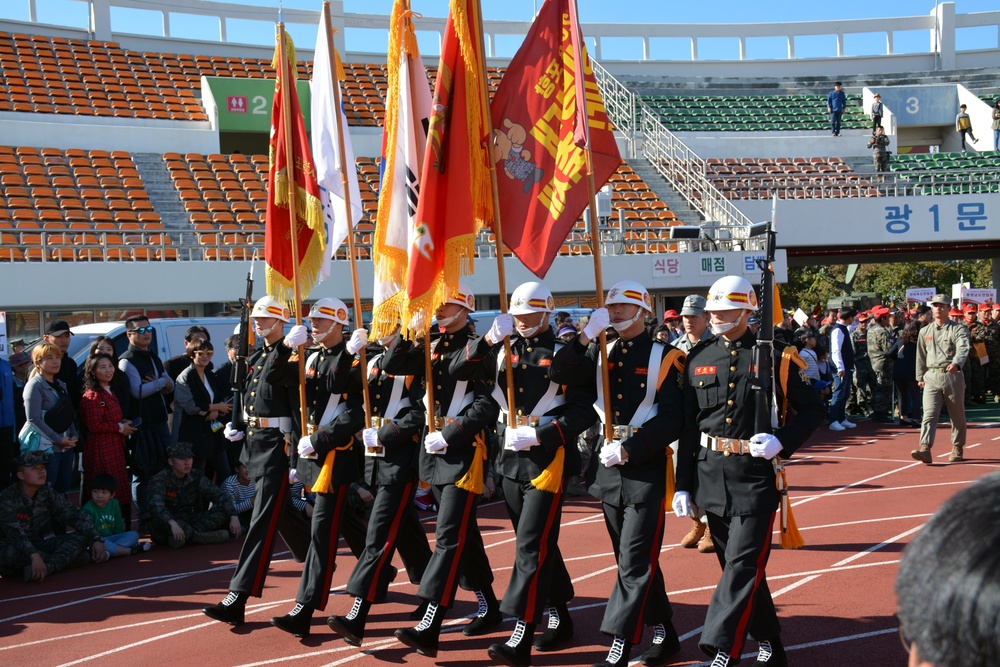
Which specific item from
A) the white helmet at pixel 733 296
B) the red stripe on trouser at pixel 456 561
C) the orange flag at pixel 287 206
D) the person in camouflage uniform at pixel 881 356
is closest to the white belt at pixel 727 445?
the white helmet at pixel 733 296

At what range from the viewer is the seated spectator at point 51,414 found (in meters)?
9.33

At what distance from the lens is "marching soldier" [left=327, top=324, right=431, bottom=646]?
616 cm

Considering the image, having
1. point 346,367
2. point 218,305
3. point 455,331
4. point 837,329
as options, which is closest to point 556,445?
point 455,331

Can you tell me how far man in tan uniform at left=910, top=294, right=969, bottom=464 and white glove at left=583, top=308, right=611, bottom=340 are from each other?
8048 mm

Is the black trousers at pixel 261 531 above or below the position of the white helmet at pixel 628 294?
below

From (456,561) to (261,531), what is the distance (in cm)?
140

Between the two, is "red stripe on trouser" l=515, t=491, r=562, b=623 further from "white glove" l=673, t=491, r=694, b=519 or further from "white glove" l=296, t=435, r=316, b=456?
"white glove" l=296, t=435, r=316, b=456

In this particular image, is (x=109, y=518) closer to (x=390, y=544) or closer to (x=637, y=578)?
(x=390, y=544)

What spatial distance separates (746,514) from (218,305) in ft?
53.2

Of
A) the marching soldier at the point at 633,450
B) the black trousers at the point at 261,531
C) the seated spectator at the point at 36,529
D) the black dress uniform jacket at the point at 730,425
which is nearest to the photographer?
the black dress uniform jacket at the point at 730,425

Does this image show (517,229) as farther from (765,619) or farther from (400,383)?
(765,619)

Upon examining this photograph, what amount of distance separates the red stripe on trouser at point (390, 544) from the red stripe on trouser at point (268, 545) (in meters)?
0.81

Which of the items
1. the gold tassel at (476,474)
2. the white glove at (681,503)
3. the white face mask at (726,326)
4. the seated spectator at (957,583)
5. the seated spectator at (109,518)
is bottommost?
the seated spectator at (109,518)

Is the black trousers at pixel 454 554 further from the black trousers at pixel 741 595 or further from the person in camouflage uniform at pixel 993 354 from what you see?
the person in camouflage uniform at pixel 993 354
